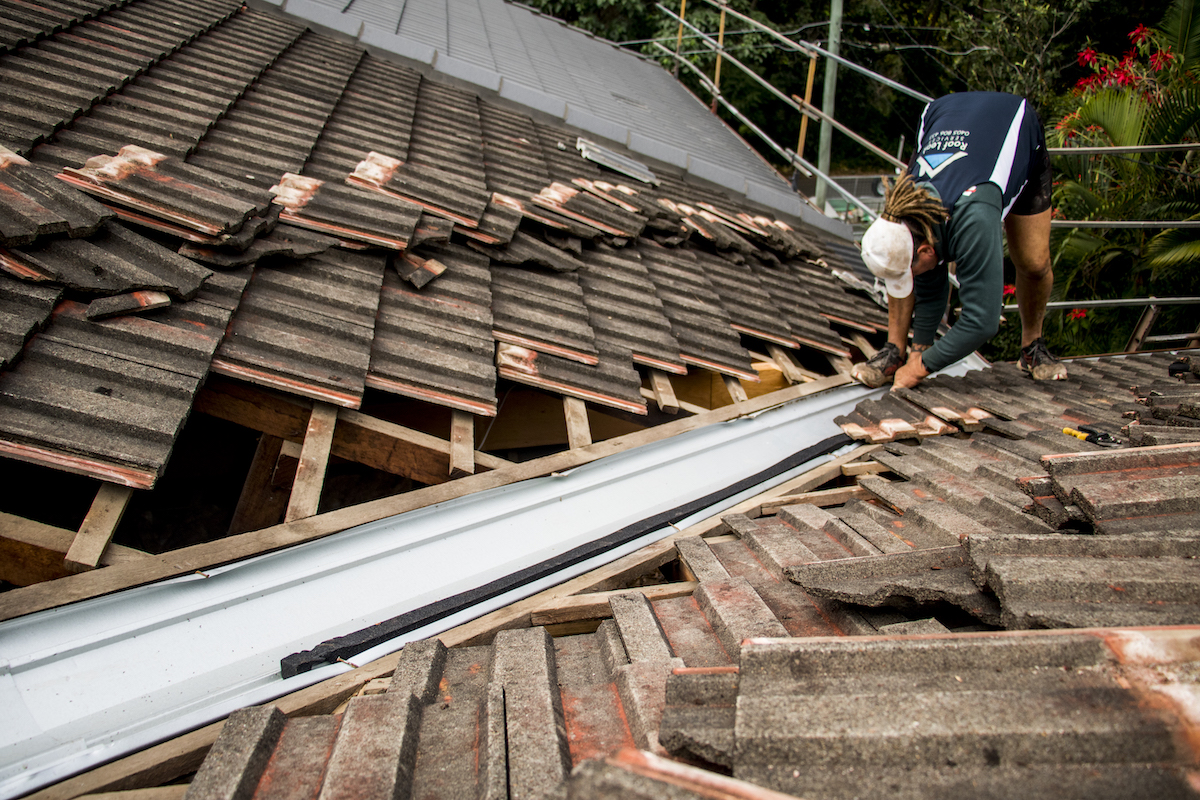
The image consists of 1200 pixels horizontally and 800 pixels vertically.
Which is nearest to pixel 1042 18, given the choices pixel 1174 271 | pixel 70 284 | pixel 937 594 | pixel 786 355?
pixel 1174 271

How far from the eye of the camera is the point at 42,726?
1.45 meters

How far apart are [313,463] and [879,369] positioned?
10.4 ft

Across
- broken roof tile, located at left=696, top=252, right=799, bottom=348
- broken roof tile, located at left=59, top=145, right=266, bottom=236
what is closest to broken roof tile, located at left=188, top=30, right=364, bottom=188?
broken roof tile, located at left=59, top=145, right=266, bottom=236

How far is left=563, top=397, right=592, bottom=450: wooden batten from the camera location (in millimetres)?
2678

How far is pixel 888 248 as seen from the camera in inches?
140

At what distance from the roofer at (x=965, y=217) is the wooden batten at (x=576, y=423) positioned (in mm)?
1885

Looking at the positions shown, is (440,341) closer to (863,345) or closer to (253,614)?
(253,614)

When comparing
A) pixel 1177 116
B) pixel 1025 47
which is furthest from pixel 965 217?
pixel 1025 47

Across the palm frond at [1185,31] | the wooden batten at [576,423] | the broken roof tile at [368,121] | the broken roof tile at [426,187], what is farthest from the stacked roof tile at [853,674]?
the palm frond at [1185,31]

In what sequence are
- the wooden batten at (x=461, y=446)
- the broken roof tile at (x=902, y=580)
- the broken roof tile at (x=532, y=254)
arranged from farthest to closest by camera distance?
the broken roof tile at (x=532, y=254) → the wooden batten at (x=461, y=446) → the broken roof tile at (x=902, y=580)

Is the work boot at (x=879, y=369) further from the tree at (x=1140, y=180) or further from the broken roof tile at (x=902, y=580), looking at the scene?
the tree at (x=1140, y=180)

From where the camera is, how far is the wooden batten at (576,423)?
2678 mm

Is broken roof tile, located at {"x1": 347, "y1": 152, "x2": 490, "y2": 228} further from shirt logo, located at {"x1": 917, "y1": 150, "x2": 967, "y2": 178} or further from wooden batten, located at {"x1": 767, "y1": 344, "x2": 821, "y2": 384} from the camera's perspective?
shirt logo, located at {"x1": 917, "y1": 150, "x2": 967, "y2": 178}

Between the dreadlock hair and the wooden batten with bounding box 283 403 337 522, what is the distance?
2912 millimetres
